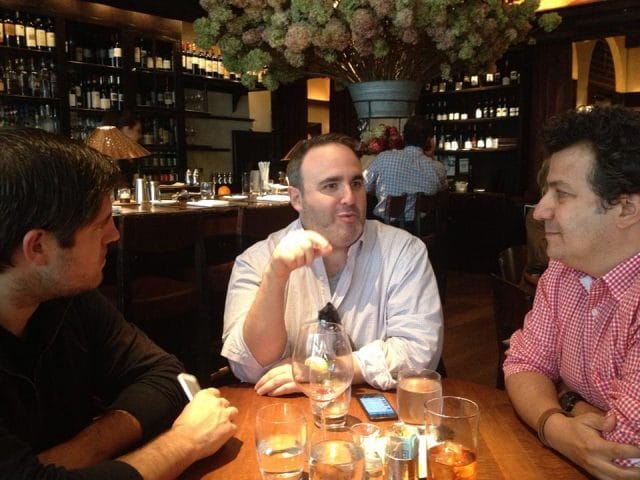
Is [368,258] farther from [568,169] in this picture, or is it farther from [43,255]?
[43,255]

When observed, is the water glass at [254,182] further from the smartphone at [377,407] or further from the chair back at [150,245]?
the smartphone at [377,407]

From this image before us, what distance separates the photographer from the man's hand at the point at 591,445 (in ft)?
3.65

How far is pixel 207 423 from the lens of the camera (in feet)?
3.92

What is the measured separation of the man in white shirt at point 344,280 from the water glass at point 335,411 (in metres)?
0.40

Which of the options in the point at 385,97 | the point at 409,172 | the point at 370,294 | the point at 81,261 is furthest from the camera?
the point at 409,172

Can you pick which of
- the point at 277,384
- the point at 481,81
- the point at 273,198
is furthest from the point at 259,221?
the point at 481,81

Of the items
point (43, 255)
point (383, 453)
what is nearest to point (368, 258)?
point (383, 453)

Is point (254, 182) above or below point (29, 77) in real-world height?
below

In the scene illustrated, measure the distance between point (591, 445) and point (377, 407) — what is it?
452mm

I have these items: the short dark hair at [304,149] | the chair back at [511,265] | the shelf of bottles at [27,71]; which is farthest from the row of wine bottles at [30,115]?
the chair back at [511,265]

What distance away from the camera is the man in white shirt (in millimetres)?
1665

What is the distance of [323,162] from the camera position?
1882 millimetres

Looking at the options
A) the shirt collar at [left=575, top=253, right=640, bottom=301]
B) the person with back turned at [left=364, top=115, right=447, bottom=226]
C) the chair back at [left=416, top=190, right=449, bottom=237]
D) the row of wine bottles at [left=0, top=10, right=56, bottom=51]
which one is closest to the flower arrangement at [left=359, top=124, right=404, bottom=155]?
the person with back turned at [left=364, top=115, right=447, bottom=226]

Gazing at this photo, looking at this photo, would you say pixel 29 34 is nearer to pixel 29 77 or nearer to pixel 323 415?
pixel 29 77
